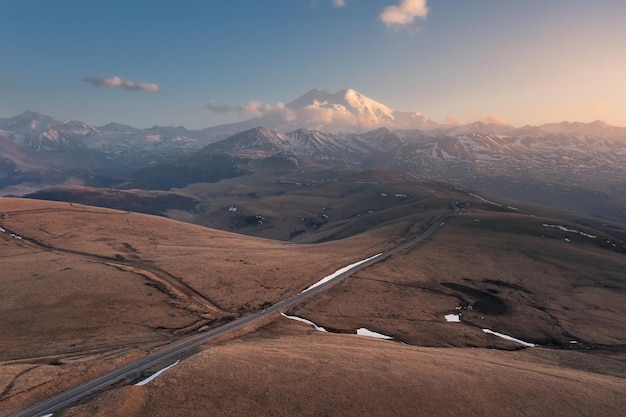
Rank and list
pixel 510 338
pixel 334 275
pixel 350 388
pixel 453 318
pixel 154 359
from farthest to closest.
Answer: pixel 334 275 → pixel 453 318 → pixel 510 338 → pixel 154 359 → pixel 350 388

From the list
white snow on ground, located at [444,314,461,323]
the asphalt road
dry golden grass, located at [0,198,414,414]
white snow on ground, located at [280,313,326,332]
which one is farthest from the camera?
white snow on ground, located at [444,314,461,323]

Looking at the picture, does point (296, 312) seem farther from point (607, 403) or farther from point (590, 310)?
point (590, 310)

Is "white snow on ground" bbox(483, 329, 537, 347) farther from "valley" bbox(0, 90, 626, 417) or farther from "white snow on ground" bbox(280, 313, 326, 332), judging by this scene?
"white snow on ground" bbox(280, 313, 326, 332)

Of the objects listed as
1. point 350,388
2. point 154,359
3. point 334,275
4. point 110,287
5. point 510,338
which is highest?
point 350,388

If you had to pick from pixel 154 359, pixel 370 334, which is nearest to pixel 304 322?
pixel 370 334

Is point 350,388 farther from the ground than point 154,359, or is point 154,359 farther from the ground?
point 350,388

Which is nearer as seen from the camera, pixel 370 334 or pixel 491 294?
pixel 370 334

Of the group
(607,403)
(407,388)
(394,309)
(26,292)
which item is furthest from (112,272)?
(607,403)

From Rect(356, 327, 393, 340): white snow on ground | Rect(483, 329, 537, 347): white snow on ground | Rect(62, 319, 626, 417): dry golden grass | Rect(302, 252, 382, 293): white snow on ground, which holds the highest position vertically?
Rect(62, 319, 626, 417): dry golden grass

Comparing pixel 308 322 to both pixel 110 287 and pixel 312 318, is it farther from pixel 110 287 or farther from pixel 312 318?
pixel 110 287

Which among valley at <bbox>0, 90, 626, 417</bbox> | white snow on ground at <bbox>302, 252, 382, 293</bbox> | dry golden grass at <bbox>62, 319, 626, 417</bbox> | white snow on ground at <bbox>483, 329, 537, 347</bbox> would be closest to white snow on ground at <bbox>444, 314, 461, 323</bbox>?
valley at <bbox>0, 90, 626, 417</bbox>

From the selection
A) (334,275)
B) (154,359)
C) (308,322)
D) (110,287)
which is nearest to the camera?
(154,359)
